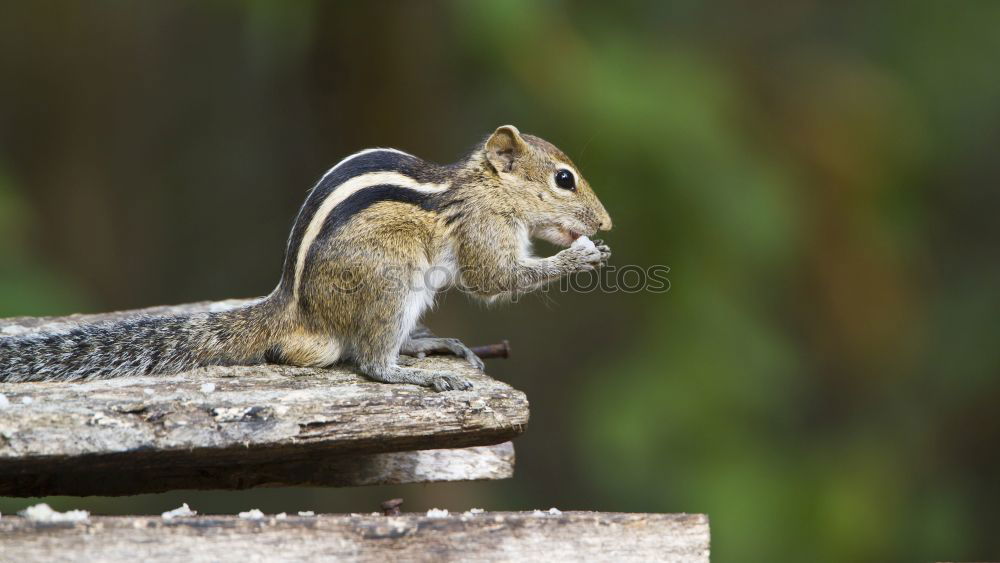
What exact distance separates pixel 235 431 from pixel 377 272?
35.6 inches

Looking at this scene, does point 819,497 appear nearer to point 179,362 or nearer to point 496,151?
point 496,151

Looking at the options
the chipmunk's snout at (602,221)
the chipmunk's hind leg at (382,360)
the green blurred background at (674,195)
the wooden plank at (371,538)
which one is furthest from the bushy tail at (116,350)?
the green blurred background at (674,195)

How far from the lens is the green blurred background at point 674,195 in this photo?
553cm

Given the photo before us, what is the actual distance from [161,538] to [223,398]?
45cm

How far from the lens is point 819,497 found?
574cm

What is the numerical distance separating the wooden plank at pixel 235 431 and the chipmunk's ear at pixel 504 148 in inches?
43.3

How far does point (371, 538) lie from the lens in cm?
222

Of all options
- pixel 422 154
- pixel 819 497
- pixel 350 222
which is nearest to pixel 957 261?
pixel 819 497

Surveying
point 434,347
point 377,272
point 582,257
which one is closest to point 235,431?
point 377,272

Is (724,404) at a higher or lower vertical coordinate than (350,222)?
lower

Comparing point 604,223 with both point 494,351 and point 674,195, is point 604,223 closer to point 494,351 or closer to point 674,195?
point 494,351

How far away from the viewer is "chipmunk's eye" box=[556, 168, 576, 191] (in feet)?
12.7

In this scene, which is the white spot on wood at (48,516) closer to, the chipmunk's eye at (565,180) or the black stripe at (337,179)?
the black stripe at (337,179)

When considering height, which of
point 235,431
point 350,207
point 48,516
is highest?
point 350,207
